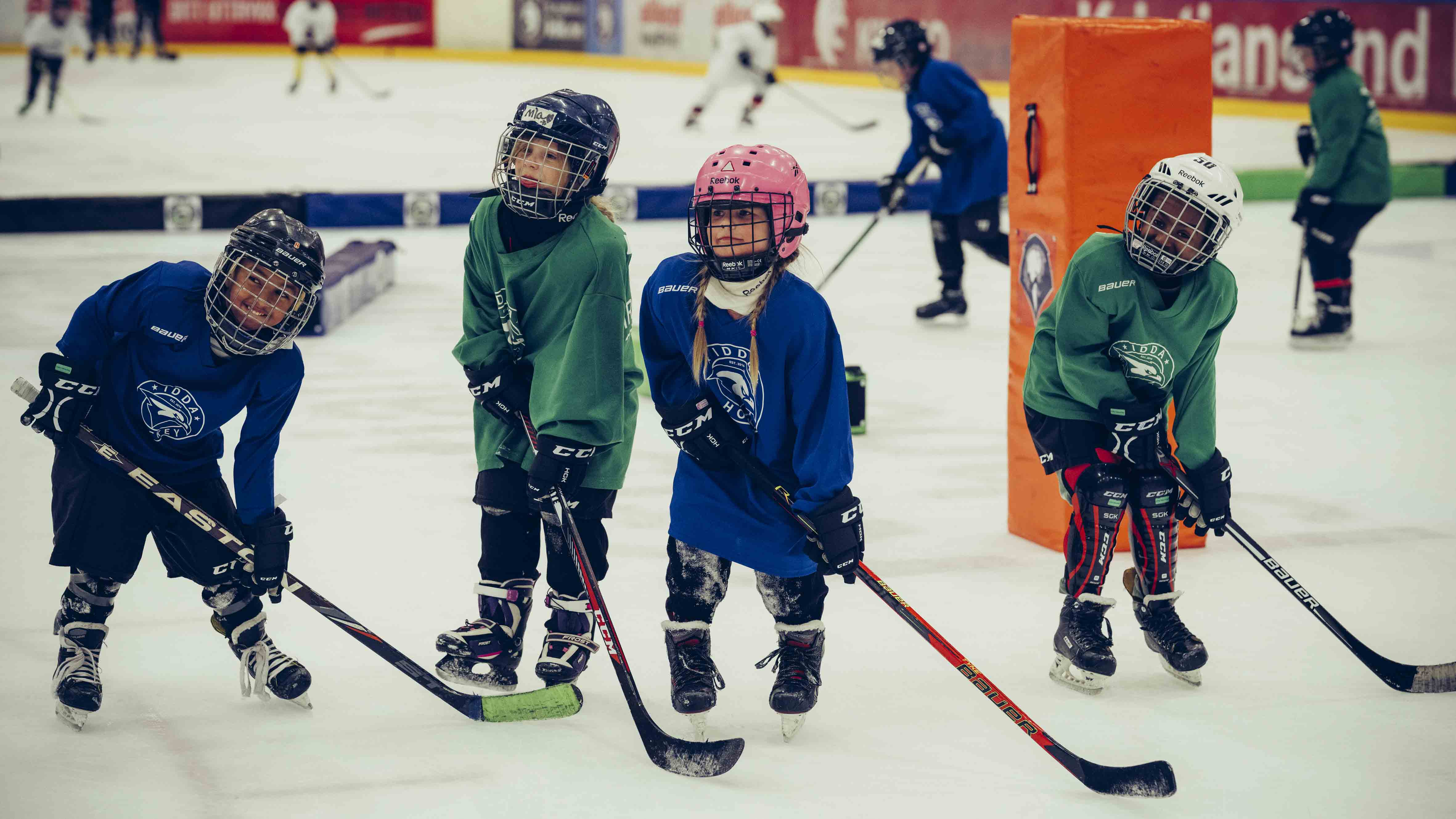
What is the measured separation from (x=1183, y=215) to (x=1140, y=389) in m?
0.32

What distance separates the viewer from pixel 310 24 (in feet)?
54.3

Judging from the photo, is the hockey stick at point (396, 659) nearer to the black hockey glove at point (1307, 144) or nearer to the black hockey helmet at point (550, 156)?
the black hockey helmet at point (550, 156)

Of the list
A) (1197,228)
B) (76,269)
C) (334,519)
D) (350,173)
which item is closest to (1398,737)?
(1197,228)

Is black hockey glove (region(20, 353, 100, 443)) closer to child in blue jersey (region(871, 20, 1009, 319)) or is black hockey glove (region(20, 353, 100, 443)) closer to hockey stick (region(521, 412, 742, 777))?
hockey stick (region(521, 412, 742, 777))

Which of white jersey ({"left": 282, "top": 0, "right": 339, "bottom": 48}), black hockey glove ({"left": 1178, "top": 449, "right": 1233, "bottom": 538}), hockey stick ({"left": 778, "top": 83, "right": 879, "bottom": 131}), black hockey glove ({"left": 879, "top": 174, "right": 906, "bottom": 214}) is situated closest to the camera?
black hockey glove ({"left": 1178, "top": 449, "right": 1233, "bottom": 538})

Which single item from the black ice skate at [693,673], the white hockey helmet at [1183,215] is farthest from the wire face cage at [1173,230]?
the black ice skate at [693,673]

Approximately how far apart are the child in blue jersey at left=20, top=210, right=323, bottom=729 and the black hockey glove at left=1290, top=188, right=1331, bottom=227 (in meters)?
4.43

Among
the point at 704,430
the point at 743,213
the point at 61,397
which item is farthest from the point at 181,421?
the point at 743,213

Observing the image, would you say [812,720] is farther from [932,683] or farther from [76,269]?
[76,269]

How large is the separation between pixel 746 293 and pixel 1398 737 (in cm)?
133

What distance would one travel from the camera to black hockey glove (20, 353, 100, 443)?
2.47 m

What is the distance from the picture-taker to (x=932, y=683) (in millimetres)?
2859

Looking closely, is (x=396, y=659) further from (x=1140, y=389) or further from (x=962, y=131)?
(x=962, y=131)

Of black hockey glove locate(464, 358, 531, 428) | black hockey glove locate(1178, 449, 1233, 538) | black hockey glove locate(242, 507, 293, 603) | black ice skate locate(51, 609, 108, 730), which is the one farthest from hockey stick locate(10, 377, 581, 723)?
black hockey glove locate(1178, 449, 1233, 538)
